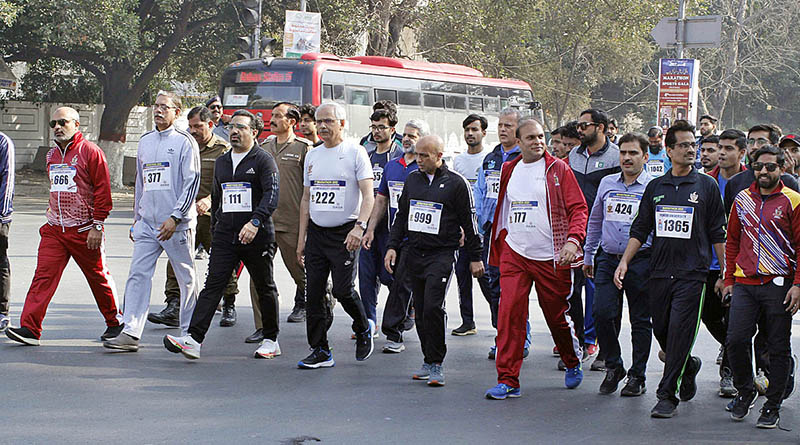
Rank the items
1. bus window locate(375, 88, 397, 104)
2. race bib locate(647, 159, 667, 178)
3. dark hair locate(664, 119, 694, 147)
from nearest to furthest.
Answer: dark hair locate(664, 119, 694, 147) → race bib locate(647, 159, 667, 178) → bus window locate(375, 88, 397, 104)

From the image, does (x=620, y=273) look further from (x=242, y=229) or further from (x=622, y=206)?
(x=242, y=229)

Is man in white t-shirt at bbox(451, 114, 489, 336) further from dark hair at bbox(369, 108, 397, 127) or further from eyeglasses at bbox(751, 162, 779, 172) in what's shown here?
eyeglasses at bbox(751, 162, 779, 172)

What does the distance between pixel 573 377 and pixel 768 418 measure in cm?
136

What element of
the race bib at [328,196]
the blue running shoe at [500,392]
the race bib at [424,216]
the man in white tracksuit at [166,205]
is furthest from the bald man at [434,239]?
the man in white tracksuit at [166,205]

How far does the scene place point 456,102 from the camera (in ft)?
88.8

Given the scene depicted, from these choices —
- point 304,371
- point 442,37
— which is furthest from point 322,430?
point 442,37

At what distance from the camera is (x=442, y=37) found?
33438mm

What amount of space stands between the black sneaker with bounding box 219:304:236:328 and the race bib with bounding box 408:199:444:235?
2675mm

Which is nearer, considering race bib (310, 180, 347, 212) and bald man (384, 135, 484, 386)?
bald man (384, 135, 484, 386)

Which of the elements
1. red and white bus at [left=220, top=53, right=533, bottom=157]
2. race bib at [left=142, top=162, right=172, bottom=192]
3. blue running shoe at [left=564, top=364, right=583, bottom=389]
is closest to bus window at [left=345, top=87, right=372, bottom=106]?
red and white bus at [left=220, top=53, right=533, bottom=157]

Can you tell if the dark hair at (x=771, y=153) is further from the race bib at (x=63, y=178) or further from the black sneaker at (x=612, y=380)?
the race bib at (x=63, y=178)

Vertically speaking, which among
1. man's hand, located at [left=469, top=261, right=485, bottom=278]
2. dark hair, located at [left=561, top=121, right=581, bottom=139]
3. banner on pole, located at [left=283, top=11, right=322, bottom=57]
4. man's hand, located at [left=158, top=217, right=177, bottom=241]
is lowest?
man's hand, located at [left=469, top=261, right=485, bottom=278]

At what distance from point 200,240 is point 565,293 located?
13.4ft

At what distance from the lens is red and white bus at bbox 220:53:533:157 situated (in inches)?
893
